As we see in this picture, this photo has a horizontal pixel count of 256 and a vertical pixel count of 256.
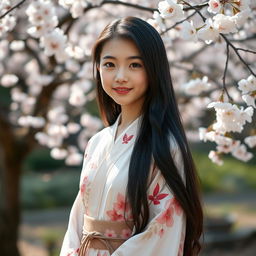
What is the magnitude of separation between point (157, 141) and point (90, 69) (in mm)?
2499

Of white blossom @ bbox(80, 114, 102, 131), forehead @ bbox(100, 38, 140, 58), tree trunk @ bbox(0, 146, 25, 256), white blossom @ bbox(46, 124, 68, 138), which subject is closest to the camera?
forehead @ bbox(100, 38, 140, 58)

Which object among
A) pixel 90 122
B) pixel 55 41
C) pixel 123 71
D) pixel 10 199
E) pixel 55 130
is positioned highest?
pixel 123 71

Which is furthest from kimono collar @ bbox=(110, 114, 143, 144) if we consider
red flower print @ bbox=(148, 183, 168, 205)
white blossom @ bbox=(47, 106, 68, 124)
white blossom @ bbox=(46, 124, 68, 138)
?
white blossom @ bbox=(47, 106, 68, 124)

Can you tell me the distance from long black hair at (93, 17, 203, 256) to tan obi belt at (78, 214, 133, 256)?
0.22 feet

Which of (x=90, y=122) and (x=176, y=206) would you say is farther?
(x=90, y=122)

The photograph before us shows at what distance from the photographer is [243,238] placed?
703 centimetres

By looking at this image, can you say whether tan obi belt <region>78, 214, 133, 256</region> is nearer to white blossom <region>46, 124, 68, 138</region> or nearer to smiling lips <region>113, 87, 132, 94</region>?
smiling lips <region>113, 87, 132, 94</region>

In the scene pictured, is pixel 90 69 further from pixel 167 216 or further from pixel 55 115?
pixel 167 216

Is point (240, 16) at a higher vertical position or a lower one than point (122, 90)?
higher

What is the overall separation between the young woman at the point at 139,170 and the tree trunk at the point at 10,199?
3244 mm

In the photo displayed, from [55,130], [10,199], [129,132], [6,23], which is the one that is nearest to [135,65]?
[129,132]

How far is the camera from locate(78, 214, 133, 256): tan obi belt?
2023mm

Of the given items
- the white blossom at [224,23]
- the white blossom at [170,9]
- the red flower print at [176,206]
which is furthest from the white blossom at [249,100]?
the red flower print at [176,206]

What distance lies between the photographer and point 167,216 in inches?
76.4
